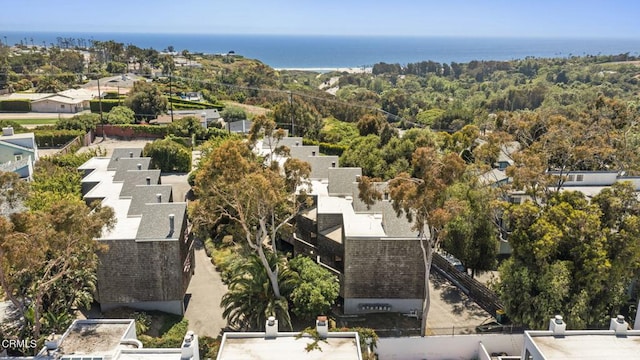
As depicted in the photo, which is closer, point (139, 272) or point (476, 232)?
point (139, 272)

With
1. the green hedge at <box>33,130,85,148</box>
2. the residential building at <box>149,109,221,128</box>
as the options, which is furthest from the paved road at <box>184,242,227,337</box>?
the residential building at <box>149,109,221,128</box>

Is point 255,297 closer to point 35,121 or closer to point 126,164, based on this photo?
point 126,164

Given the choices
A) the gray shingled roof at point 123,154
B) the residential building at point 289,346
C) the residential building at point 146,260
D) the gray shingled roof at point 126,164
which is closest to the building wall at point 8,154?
the gray shingled roof at point 123,154

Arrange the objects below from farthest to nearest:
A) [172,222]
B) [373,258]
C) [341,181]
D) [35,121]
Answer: [35,121]
[341,181]
[172,222]
[373,258]

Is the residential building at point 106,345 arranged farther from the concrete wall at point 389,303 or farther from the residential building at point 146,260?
the concrete wall at point 389,303

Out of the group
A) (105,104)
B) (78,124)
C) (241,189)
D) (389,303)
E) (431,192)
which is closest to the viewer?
(431,192)

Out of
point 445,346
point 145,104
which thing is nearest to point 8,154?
point 145,104
